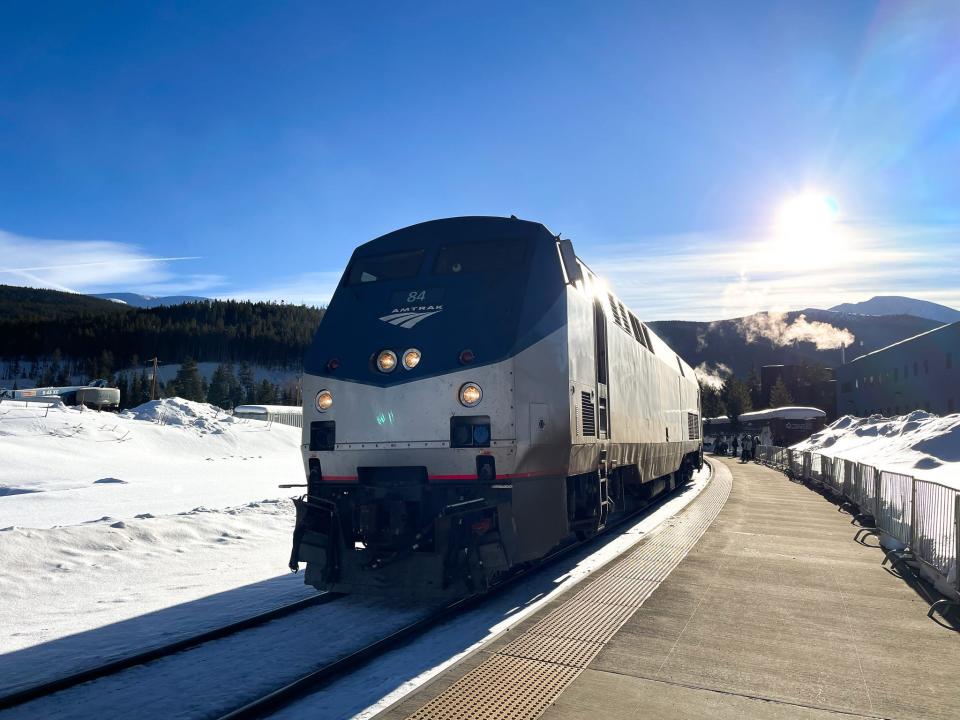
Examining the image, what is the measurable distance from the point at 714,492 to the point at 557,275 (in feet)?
50.9

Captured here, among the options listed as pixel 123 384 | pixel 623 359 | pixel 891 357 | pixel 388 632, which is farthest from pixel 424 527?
pixel 123 384

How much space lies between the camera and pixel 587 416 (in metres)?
8.91

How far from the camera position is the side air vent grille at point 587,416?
8688 mm

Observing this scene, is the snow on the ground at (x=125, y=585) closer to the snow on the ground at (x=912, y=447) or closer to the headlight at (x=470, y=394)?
the headlight at (x=470, y=394)

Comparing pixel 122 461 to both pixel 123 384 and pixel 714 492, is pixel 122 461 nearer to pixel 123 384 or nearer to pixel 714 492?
pixel 714 492

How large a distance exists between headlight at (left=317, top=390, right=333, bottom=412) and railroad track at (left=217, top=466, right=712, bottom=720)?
104 inches

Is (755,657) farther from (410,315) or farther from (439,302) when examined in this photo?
(410,315)

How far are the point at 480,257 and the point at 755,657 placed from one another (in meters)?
5.21

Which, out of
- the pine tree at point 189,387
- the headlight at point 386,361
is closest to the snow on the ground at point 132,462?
the headlight at point 386,361

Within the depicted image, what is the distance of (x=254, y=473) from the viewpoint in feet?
94.4

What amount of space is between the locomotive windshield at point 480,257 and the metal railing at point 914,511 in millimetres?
5820

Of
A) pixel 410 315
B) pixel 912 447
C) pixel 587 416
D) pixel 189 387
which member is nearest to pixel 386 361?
pixel 410 315

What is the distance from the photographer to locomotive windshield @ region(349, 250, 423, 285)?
870 cm

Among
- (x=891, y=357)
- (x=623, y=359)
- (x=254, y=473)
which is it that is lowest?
(x=254, y=473)
